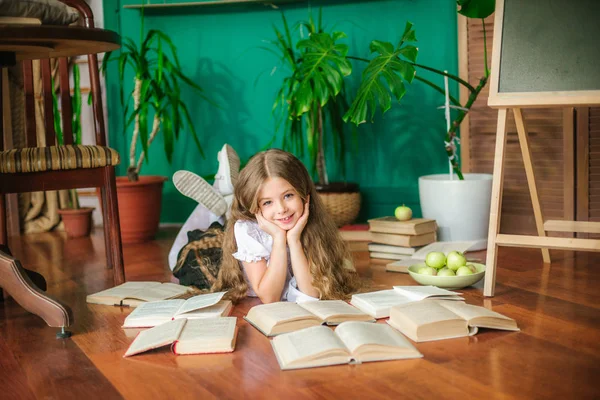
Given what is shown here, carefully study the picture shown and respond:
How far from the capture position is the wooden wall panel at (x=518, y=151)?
10.3ft

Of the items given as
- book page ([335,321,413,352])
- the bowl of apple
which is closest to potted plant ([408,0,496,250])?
the bowl of apple

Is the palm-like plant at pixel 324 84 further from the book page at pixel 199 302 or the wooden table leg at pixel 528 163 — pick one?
the book page at pixel 199 302

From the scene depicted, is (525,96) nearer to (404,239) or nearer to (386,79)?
(386,79)

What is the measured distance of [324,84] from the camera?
3.21 meters

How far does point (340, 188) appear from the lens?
11.6 feet

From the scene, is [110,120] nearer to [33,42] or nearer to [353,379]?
[33,42]

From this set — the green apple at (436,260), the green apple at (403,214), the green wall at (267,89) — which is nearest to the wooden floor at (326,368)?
the green apple at (436,260)

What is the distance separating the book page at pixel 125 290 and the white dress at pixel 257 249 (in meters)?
0.37

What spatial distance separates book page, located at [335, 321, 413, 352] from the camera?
1667 millimetres

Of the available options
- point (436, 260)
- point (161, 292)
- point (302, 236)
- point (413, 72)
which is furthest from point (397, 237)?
point (161, 292)

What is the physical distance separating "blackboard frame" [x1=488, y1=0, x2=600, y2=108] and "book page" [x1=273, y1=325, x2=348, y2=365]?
3.22 feet

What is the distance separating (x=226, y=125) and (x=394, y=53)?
1320 millimetres

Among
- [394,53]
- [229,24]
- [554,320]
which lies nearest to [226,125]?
[229,24]

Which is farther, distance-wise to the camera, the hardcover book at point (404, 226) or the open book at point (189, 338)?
the hardcover book at point (404, 226)
